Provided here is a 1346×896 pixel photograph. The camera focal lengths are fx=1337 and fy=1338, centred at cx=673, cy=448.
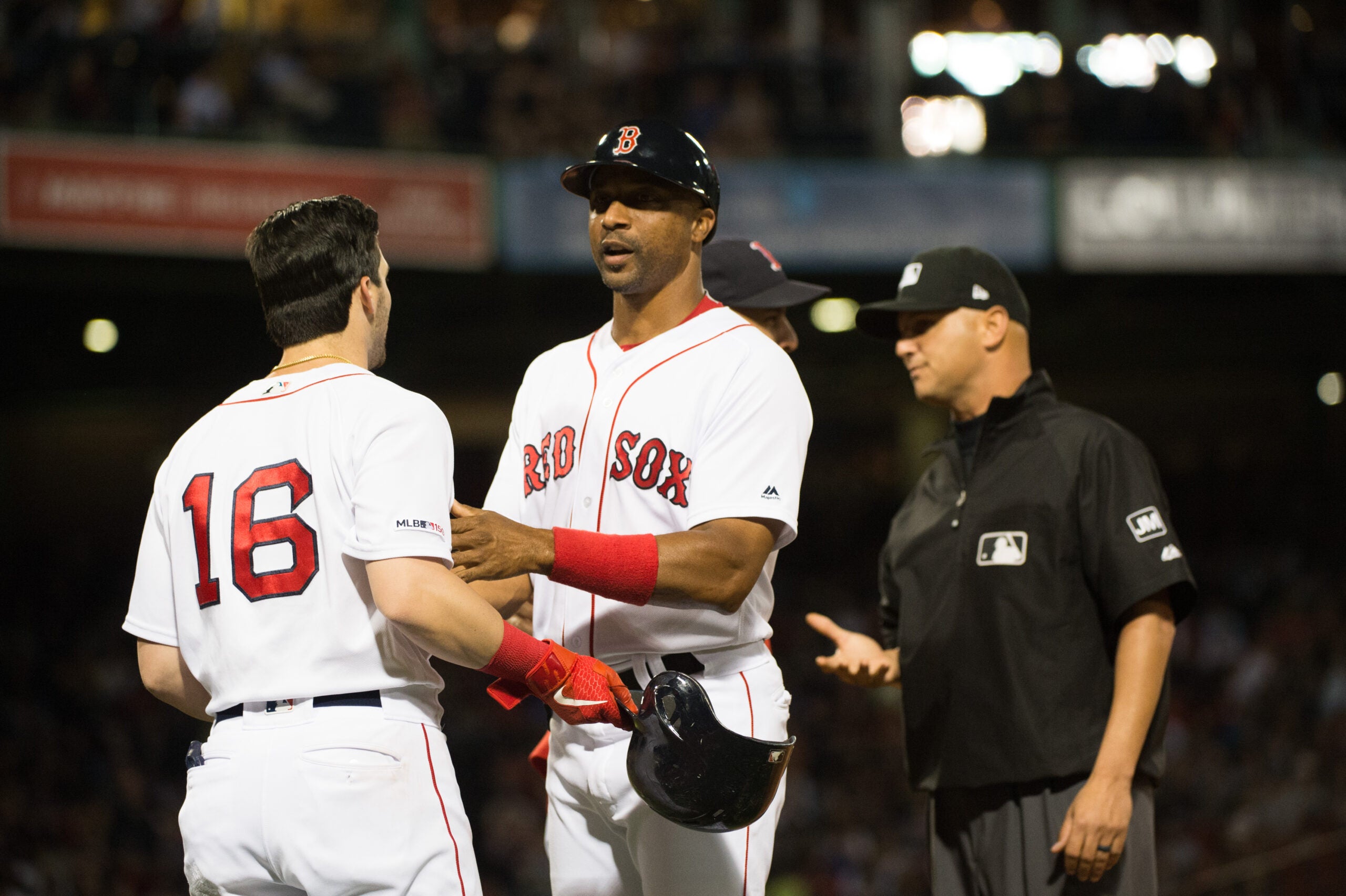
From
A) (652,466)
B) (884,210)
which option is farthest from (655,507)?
(884,210)

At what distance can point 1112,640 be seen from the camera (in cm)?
296

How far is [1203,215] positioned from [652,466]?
396 inches

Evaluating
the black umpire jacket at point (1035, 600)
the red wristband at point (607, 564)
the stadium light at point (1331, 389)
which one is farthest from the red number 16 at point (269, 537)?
the stadium light at point (1331, 389)

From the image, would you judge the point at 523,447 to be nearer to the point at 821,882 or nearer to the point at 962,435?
the point at 962,435

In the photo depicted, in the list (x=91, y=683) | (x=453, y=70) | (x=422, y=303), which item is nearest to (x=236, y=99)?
(x=453, y=70)

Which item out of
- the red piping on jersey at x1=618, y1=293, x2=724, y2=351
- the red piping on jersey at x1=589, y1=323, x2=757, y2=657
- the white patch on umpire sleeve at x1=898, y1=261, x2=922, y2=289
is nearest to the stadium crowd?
the white patch on umpire sleeve at x1=898, y1=261, x2=922, y2=289

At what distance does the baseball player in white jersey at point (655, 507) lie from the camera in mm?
2414

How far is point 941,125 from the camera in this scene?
448 inches

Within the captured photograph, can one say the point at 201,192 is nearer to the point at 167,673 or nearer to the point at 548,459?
the point at 548,459

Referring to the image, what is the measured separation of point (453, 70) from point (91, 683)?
5679 millimetres

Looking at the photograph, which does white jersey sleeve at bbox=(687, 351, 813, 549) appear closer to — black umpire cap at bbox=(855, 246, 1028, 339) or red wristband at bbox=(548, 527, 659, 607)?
red wristband at bbox=(548, 527, 659, 607)

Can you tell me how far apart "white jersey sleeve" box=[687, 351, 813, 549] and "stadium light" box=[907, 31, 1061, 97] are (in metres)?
9.60

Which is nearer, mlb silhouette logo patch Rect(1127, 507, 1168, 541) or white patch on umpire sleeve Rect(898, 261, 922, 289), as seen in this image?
mlb silhouette logo patch Rect(1127, 507, 1168, 541)

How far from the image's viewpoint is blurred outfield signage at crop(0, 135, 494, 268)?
29.7 feet
